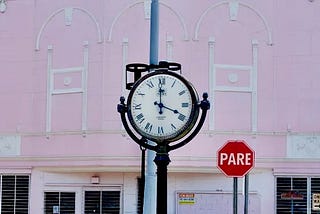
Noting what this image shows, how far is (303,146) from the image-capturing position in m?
18.6

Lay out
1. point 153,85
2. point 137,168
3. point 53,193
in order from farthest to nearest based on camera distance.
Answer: point 53,193 < point 137,168 < point 153,85

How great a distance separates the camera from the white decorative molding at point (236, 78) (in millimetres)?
18344

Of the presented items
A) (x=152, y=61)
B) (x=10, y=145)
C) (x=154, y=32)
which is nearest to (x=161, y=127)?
(x=152, y=61)

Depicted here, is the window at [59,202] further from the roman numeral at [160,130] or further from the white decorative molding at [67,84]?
the roman numeral at [160,130]

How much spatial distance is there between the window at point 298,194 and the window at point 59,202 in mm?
5433

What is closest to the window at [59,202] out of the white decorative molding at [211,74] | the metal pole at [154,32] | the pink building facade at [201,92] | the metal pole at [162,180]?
the pink building facade at [201,92]

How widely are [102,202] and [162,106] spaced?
507 inches

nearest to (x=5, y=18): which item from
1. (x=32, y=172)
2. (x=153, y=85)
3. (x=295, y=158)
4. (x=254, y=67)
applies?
(x=32, y=172)

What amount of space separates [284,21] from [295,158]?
3.55 m

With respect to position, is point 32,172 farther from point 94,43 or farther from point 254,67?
point 254,67

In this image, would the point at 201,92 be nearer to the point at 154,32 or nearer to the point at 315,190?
the point at 315,190

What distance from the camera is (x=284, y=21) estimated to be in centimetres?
1878

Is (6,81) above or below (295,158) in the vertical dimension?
above

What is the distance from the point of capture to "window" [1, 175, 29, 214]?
64.5ft
